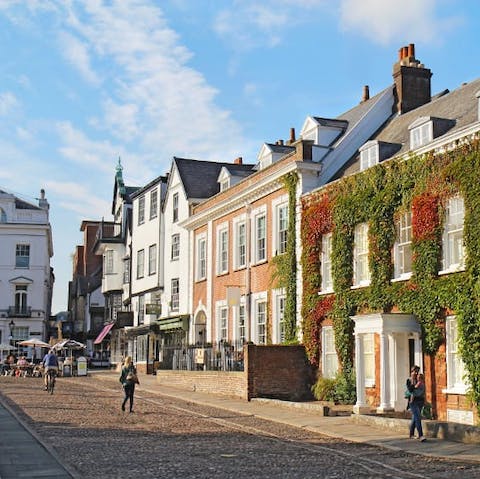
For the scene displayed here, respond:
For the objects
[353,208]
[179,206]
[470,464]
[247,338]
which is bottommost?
[470,464]

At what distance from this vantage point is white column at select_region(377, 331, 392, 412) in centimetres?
2248

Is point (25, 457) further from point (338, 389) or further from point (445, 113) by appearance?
point (445, 113)

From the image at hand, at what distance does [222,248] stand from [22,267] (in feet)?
131

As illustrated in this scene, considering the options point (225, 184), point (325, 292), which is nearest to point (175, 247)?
point (225, 184)

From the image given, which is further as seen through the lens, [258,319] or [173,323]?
[173,323]

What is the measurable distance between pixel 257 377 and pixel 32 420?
29.5ft

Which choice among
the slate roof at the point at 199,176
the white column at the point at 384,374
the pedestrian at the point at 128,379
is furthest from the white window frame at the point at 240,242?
the white column at the point at 384,374

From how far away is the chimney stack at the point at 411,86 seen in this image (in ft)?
102

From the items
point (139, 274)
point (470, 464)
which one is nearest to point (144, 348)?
point (139, 274)

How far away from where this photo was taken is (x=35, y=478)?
11.8 meters

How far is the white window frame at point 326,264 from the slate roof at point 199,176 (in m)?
15.4

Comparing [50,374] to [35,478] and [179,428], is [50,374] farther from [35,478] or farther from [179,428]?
[35,478]

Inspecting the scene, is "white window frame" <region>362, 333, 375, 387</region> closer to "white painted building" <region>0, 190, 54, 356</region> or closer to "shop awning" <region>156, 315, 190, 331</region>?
"shop awning" <region>156, 315, 190, 331</region>

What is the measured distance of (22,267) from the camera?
236 ft
